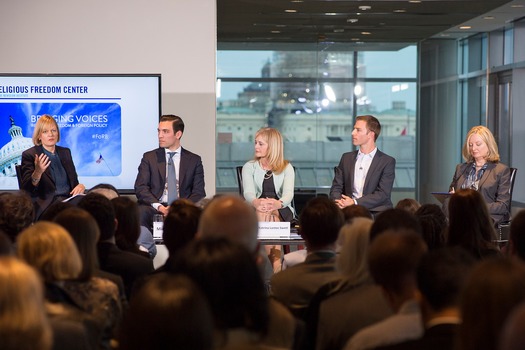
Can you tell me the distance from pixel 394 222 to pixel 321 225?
353 millimetres

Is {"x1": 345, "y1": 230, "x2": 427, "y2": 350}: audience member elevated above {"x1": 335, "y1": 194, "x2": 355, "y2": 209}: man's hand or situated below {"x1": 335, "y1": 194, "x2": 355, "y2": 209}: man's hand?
above

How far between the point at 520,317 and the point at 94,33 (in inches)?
305

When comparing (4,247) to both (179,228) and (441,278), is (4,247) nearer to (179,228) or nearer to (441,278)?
(179,228)

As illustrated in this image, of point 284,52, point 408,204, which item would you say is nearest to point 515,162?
point 284,52

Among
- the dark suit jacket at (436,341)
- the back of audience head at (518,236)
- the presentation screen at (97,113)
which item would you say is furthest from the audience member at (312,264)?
the presentation screen at (97,113)

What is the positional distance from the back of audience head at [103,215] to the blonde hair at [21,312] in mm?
2524

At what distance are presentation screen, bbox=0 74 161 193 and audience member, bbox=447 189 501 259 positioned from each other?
440 centimetres

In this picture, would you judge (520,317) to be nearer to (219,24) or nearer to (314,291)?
(314,291)

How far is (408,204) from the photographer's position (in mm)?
5559

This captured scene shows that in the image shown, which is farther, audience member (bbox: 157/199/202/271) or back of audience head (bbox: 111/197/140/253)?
back of audience head (bbox: 111/197/140/253)

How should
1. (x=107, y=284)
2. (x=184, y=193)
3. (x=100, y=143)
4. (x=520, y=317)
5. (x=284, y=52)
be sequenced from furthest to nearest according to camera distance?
(x=284, y=52)
(x=100, y=143)
(x=184, y=193)
(x=107, y=284)
(x=520, y=317)

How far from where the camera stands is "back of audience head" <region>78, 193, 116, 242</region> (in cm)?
430

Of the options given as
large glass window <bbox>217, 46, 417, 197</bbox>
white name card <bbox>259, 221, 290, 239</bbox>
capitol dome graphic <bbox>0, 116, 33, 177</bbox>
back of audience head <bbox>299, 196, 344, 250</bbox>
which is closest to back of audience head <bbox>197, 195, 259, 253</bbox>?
back of audience head <bbox>299, 196, 344, 250</bbox>

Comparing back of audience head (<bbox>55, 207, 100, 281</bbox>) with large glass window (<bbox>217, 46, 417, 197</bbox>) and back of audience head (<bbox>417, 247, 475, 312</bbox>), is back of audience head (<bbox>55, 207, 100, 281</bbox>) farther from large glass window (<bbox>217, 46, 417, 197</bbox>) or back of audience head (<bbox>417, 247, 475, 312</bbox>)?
large glass window (<bbox>217, 46, 417, 197</bbox>)
